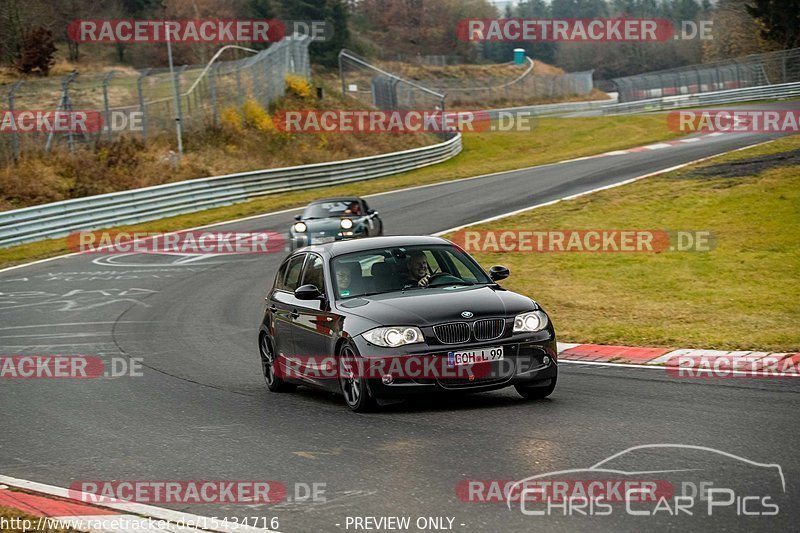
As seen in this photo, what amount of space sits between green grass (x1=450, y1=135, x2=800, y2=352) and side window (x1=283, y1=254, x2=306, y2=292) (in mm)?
3899

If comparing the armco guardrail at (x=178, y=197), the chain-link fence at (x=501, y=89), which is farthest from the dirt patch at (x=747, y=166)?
the chain-link fence at (x=501, y=89)

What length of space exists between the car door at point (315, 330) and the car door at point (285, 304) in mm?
139

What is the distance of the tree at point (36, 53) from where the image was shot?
5625cm

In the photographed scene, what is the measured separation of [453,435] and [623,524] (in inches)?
101

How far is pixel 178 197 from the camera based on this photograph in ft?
116

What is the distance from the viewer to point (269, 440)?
28.2 ft

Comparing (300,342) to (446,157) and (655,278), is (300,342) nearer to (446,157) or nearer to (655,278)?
(655,278)

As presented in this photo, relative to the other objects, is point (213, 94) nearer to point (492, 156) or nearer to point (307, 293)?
point (492, 156)

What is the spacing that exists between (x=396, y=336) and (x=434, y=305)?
48cm

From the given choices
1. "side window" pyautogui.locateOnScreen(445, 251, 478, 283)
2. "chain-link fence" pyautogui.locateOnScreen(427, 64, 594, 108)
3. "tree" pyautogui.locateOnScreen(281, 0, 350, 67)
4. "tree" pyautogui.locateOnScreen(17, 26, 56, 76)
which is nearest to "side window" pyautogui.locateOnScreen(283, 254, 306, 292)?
"side window" pyautogui.locateOnScreen(445, 251, 478, 283)

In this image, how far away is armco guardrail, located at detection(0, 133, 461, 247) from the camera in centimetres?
3016

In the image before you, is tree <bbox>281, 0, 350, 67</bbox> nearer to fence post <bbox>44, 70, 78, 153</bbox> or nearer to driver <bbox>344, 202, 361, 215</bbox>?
fence post <bbox>44, 70, 78, 153</bbox>

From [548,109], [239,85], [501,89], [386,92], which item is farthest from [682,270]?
[501,89]

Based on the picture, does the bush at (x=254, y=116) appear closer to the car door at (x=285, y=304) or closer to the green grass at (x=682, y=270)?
the green grass at (x=682, y=270)
